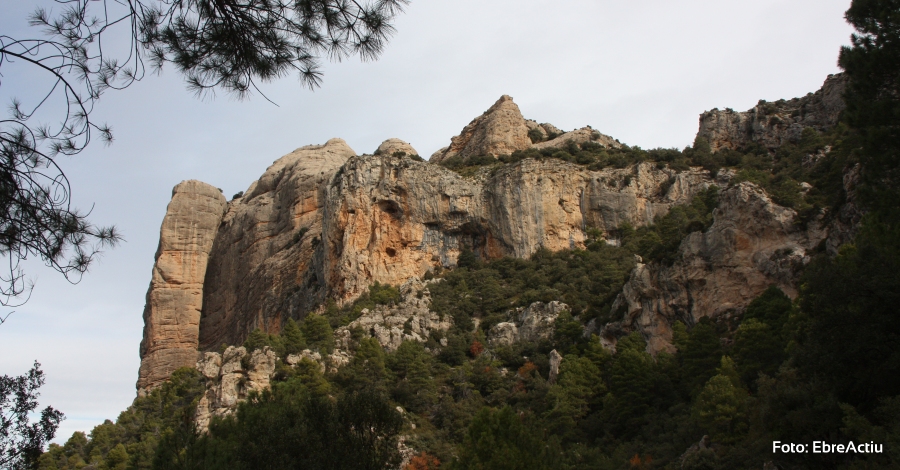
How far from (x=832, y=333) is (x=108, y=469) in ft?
97.2

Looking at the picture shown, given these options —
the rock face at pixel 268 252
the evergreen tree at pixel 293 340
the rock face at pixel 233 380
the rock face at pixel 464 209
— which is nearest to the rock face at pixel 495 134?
the rock face at pixel 464 209

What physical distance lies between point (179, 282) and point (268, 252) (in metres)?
8.20

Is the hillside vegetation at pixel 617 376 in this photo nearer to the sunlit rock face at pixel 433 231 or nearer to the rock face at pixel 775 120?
the sunlit rock face at pixel 433 231

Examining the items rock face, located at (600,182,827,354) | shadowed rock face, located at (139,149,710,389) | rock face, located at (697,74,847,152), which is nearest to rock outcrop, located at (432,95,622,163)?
rock face, located at (697,74,847,152)

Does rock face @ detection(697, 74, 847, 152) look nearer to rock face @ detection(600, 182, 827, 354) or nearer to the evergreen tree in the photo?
rock face @ detection(600, 182, 827, 354)

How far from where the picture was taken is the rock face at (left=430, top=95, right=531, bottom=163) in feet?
225

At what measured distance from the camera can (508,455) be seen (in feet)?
74.5

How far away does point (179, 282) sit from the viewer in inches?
2766

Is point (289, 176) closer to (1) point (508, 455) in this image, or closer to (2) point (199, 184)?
(2) point (199, 184)

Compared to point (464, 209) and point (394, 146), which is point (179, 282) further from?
point (464, 209)

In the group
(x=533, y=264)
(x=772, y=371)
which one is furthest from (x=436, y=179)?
(x=772, y=371)

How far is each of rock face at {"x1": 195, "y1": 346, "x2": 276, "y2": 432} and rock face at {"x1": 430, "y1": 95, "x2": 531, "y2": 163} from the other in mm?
34173

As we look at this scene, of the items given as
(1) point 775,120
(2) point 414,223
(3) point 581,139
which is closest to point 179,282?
(2) point 414,223

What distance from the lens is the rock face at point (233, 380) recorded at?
34.3 metres
